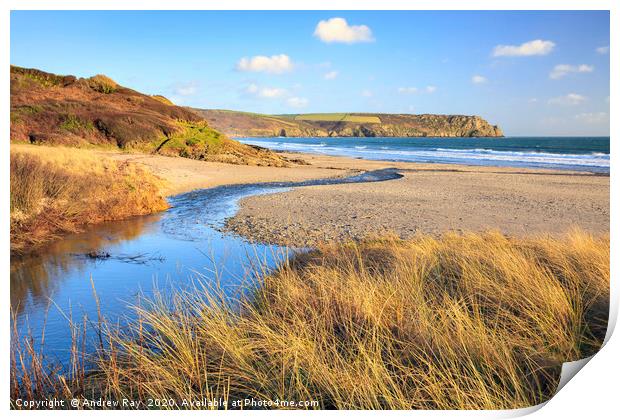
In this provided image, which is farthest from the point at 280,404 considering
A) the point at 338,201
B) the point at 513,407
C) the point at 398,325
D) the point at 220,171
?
the point at 220,171

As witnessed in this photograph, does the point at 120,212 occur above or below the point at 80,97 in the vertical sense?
below

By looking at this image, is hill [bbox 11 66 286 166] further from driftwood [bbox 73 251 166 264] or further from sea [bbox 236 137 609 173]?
sea [bbox 236 137 609 173]

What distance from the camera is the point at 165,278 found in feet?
18.8

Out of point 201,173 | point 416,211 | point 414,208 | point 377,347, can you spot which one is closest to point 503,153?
point 201,173

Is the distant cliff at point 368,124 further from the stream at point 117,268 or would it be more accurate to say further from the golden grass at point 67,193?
the stream at point 117,268

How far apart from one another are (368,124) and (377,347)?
40.3m

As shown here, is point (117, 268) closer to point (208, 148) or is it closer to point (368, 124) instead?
point (208, 148)

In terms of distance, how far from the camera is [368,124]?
42.0 meters

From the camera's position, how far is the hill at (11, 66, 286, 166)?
13.9m

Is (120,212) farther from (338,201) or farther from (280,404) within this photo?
(280,404)

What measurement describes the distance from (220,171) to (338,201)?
9.30 meters

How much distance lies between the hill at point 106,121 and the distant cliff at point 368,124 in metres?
2.88

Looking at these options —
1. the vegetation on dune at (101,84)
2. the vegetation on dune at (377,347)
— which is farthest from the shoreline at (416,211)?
the vegetation on dune at (101,84)

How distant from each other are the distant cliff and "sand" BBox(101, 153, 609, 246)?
8.63ft
